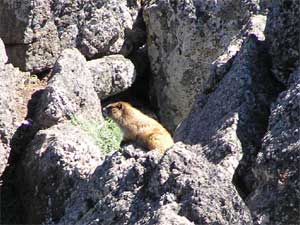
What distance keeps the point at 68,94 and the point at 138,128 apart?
114 cm

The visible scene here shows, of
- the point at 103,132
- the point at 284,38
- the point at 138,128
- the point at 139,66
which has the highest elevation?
the point at 139,66

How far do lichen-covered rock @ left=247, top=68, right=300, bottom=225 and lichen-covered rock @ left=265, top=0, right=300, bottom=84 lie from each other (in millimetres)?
990

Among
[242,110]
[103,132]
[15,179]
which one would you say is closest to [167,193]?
[242,110]

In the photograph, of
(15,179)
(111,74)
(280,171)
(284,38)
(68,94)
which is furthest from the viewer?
(111,74)

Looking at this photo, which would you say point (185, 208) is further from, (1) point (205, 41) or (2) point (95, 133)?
(1) point (205, 41)

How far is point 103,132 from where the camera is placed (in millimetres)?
13195

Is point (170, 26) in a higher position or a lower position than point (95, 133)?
higher

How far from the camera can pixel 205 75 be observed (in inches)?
576

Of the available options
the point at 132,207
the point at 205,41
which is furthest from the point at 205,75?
the point at 132,207

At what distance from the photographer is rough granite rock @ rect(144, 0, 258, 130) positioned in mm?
14398

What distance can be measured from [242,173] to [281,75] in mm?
1403

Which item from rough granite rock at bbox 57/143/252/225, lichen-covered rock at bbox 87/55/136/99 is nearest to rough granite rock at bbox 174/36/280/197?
rough granite rock at bbox 57/143/252/225

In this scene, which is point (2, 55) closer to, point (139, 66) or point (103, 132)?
point (103, 132)

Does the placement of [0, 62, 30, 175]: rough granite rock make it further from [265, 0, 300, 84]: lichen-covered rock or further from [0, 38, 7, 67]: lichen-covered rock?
[265, 0, 300, 84]: lichen-covered rock
